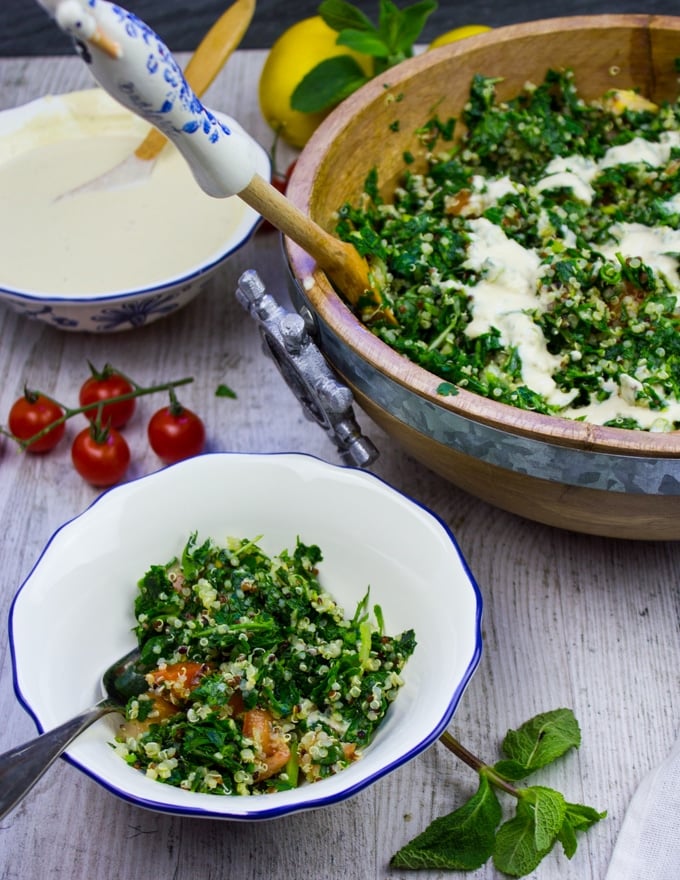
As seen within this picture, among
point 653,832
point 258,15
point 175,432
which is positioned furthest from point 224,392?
point 258,15

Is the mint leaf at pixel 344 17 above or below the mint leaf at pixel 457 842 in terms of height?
above

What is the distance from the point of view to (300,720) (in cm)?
163

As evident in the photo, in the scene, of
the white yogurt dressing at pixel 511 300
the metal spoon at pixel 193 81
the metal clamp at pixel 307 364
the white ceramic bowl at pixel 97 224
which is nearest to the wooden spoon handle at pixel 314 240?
the metal clamp at pixel 307 364

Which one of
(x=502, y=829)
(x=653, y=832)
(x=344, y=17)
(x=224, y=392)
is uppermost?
(x=344, y=17)

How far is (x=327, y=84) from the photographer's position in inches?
104

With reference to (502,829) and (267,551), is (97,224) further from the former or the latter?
(502,829)

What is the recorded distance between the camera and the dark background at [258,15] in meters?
3.63

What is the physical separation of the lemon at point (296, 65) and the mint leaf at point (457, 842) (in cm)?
187

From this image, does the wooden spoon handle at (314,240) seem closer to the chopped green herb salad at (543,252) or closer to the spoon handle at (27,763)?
the chopped green herb salad at (543,252)

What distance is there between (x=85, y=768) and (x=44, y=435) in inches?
39.4

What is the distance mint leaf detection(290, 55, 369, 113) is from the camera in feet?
8.59

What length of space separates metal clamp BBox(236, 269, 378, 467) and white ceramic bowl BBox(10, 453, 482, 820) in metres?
0.10

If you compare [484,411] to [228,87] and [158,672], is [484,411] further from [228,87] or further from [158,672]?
[228,87]

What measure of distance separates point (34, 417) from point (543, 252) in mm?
1142
